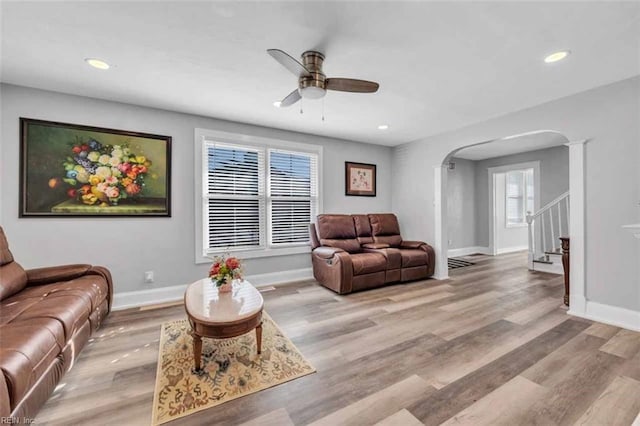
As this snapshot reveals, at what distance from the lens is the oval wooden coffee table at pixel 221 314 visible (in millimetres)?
1773

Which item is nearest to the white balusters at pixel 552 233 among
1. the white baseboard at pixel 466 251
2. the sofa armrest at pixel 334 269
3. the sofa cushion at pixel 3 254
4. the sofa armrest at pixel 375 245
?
the white baseboard at pixel 466 251

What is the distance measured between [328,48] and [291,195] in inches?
102

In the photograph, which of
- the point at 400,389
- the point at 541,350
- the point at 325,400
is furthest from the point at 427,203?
the point at 325,400

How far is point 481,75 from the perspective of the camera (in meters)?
2.57

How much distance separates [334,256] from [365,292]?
699 millimetres

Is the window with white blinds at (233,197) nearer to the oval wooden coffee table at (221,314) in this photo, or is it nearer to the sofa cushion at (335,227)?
the sofa cushion at (335,227)

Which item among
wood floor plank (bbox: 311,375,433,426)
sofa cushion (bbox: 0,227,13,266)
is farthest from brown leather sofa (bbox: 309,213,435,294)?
sofa cushion (bbox: 0,227,13,266)

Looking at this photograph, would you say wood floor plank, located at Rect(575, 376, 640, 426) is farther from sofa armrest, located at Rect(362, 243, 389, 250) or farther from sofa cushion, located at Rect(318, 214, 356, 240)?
sofa cushion, located at Rect(318, 214, 356, 240)

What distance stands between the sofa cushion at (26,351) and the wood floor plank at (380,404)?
147 cm

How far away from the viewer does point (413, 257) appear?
14.0 feet

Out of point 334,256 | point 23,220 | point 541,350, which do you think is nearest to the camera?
point 541,350

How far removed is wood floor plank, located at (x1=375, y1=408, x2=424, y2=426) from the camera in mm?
1453

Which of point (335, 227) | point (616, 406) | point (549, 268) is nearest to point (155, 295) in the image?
point (335, 227)

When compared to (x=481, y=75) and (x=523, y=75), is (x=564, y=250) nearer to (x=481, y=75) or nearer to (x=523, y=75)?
(x=523, y=75)
